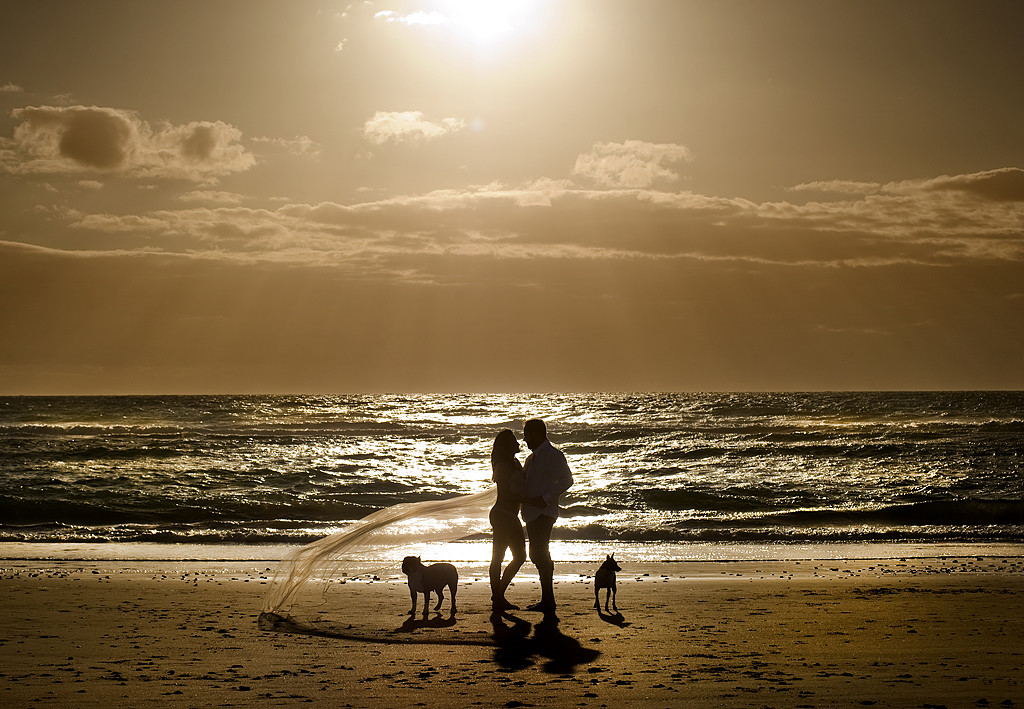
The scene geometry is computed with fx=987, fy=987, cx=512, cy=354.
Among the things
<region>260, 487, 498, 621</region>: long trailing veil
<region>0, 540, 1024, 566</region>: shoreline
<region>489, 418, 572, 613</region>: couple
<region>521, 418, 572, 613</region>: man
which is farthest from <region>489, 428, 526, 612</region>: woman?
<region>0, 540, 1024, 566</region>: shoreline

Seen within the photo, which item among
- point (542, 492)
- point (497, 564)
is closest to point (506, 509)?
point (542, 492)

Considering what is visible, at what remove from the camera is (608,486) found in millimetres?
27297

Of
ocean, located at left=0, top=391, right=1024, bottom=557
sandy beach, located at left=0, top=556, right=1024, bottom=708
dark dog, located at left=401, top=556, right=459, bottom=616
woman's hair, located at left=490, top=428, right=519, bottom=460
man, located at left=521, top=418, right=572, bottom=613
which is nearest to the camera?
sandy beach, located at left=0, top=556, right=1024, bottom=708

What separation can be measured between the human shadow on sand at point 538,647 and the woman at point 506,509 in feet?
1.40

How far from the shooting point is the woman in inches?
379

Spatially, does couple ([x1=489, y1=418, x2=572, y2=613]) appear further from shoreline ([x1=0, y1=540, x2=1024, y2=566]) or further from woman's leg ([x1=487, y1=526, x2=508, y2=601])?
shoreline ([x1=0, y1=540, x2=1024, y2=566])

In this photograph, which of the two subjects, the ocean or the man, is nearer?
the man

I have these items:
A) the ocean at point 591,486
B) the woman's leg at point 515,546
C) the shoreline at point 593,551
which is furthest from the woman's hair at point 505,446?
the ocean at point 591,486

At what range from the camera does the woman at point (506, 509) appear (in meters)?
9.63

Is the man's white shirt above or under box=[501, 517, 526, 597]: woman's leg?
A: above

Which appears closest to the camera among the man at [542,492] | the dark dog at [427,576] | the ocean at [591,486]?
the dark dog at [427,576]

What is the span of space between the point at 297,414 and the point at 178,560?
63984mm

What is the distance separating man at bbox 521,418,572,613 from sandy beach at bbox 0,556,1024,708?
1.79ft

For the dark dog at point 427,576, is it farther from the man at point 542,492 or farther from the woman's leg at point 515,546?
the man at point 542,492
